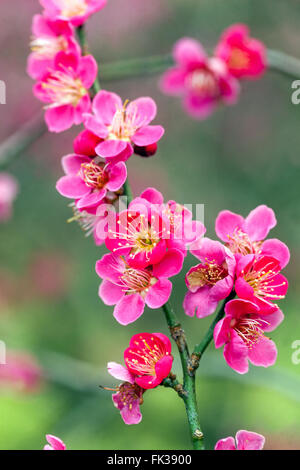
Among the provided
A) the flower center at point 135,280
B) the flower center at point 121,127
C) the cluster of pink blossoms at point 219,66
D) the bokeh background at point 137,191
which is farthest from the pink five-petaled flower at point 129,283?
the bokeh background at point 137,191

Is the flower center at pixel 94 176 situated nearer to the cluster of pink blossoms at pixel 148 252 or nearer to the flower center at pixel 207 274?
the cluster of pink blossoms at pixel 148 252

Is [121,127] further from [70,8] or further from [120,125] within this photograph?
[70,8]

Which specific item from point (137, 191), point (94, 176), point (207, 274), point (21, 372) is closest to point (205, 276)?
point (207, 274)

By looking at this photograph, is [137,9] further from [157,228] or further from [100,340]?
[157,228]

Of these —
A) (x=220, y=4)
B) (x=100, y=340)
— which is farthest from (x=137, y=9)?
(x=100, y=340)

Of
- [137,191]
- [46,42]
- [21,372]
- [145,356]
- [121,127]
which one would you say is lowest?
[145,356]

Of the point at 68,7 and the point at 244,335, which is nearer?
the point at 244,335
